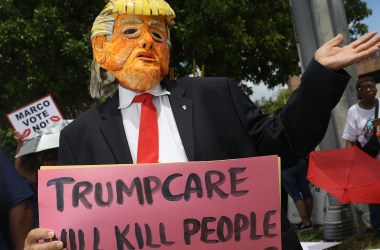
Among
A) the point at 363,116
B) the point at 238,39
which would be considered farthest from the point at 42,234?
the point at 238,39

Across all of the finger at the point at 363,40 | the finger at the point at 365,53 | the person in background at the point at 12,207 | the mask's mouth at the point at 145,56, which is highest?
the mask's mouth at the point at 145,56

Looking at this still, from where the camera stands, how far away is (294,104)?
1871 mm

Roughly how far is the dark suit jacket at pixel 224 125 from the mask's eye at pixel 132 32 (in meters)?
0.22

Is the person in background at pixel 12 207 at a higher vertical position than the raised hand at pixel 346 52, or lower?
lower

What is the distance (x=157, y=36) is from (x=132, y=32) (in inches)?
3.9

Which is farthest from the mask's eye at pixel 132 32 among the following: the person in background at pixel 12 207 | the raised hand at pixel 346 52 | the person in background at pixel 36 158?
the person in background at pixel 36 158

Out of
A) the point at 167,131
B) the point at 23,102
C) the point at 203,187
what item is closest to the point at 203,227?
the point at 203,187

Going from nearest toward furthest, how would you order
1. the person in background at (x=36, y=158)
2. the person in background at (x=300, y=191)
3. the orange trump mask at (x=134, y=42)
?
the orange trump mask at (x=134, y=42), the person in background at (x=36, y=158), the person in background at (x=300, y=191)

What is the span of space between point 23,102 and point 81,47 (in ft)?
7.06

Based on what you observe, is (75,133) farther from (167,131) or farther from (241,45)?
(241,45)

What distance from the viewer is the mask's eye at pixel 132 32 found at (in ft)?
7.18

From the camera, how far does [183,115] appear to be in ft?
6.68

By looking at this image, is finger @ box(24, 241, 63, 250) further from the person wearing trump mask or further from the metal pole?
the metal pole

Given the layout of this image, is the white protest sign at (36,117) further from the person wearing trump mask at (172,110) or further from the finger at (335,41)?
the finger at (335,41)
